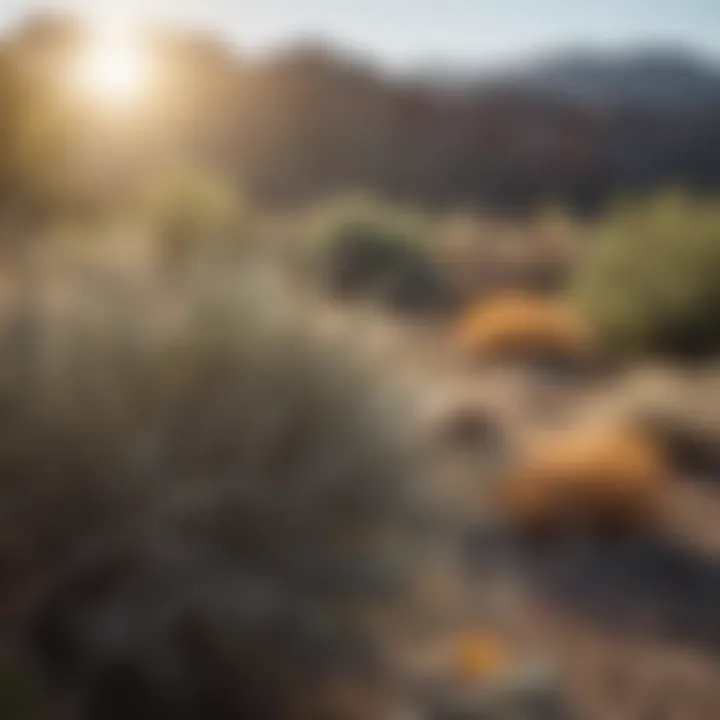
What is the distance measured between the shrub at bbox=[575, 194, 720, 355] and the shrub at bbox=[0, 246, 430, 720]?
32.4 ft

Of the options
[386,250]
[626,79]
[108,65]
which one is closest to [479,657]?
[386,250]

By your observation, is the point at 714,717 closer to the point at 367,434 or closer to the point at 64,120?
the point at 367,434

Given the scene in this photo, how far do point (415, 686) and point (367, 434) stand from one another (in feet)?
2.93

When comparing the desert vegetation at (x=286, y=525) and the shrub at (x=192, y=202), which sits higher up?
the shrub at (x=192, y=202)

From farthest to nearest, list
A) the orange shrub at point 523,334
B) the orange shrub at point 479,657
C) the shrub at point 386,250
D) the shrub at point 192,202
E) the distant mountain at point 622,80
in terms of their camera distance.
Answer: the distant mountain at point 622,80, the shrub at point 386,250, the shrub at point 192,202, the orange shrub at point 523,334, the orange shrub at point 479,657

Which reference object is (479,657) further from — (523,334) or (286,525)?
(523,334)

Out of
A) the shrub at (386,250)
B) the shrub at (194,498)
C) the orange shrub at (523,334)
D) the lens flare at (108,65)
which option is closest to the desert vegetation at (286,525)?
the shrub at (194,498)

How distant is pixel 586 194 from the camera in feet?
161

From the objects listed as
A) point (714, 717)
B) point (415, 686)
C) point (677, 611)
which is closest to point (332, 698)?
point (415, 686)

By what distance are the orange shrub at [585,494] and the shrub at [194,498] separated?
271 centimetres

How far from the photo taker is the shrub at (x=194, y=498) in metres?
4.64

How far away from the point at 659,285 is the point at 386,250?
24.1 feet

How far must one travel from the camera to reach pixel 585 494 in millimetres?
8055

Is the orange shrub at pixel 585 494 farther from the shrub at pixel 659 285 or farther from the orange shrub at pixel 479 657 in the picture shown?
the shrub at pixel 659 285
